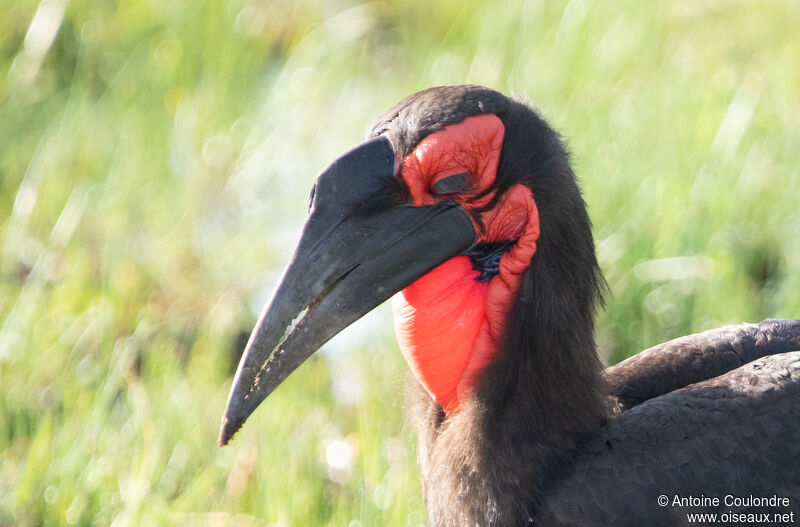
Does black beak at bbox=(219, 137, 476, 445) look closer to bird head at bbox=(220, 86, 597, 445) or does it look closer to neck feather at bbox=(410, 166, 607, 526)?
bird head at bbox=(220, 86, 597, 445)

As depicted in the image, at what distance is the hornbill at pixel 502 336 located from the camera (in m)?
1.96

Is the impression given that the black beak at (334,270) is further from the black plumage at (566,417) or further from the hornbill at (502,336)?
the black plumage at (566,417)

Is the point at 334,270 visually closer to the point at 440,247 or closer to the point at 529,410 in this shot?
the point at 440,247

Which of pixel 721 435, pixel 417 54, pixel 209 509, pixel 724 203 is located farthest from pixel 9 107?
pixel 721 435

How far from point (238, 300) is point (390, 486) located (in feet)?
3.74

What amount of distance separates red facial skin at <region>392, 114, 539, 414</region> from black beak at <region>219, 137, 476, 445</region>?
0.08m

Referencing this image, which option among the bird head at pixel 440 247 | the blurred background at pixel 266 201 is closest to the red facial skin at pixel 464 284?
the bird head at pixel 440 247

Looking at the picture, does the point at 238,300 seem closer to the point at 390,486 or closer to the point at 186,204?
the point at 186,204

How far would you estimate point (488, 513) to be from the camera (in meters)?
2.10

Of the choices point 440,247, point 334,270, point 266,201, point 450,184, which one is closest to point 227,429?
point 334,270

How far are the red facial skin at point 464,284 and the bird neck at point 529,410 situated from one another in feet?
0.13

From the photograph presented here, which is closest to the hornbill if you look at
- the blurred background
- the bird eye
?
the bird eye

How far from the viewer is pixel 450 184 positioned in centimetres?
204

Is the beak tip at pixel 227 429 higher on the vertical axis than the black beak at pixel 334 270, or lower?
lower
